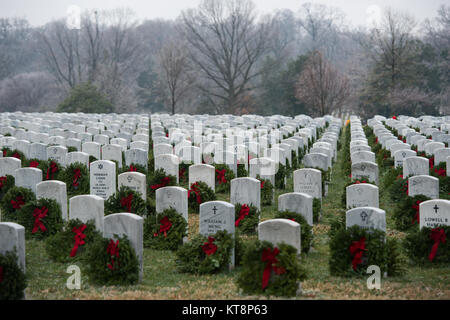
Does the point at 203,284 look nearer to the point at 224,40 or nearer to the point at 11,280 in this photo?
the point at 11,280

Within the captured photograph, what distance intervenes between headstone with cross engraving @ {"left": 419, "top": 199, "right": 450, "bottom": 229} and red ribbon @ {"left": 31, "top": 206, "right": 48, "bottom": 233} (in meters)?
6.23

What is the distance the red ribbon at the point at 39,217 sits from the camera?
392 inches

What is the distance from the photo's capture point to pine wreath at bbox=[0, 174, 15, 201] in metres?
12.4

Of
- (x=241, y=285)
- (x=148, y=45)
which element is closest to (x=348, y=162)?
(x=241, y=285)

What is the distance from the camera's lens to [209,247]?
8172 millimetres

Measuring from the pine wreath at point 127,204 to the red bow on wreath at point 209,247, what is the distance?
281 cm

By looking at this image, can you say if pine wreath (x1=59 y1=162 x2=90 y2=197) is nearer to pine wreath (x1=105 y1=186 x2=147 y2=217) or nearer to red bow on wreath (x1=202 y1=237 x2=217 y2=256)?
pine wreath (x1=105 y1=186 x2=147 y2=217)

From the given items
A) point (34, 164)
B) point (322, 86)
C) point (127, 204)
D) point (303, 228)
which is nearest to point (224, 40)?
point (322, 86)

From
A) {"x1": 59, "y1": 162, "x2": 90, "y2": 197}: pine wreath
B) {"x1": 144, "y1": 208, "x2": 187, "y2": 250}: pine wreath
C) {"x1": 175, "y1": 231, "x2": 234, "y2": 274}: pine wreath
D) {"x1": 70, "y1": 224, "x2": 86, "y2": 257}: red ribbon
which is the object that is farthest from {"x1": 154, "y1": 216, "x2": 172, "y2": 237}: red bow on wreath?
{"x1": 59, "y1": 162, "x2": 90, "y2": 197}: pine wreath

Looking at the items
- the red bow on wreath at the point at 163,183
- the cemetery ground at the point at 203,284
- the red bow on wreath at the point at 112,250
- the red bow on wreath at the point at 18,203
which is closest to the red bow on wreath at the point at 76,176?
the red bow on wreath at the point at 163,183
